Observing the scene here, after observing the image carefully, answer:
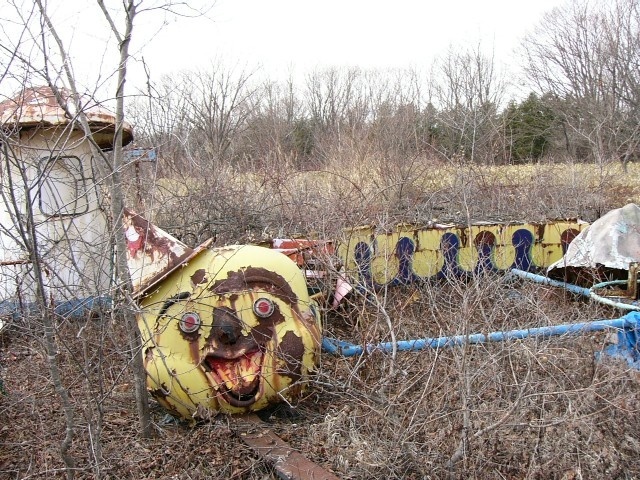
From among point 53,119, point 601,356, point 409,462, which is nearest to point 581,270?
point 601,356

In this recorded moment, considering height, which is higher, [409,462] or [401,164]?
[401,164]

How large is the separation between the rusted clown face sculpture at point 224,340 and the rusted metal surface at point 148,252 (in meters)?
0.09

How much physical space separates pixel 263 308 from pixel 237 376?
1.52 ft

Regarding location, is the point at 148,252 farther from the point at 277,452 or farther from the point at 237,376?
the point at 277,452

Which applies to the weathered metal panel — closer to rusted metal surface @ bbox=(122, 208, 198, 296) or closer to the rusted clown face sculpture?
the rusted clown face sculpture

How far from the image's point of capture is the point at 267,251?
13.9ft

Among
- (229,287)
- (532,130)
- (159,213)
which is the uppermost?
(532,130)

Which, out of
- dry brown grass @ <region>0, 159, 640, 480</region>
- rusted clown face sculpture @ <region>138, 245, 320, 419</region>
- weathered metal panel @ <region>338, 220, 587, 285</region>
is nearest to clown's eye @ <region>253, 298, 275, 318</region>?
rusted clown face sculpture @ <region>138, 245, 320, 419</region>

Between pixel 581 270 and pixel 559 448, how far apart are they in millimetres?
3084

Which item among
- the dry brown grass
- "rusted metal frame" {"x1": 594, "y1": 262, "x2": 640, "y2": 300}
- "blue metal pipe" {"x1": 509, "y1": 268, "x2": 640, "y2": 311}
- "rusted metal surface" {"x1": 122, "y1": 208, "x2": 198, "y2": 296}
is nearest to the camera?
the dry brown grass

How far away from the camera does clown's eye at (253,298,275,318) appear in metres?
3.93

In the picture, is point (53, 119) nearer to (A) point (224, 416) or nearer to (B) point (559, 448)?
(A) point (224, 416)

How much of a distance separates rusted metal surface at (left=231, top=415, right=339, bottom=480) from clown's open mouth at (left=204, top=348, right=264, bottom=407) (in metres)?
0.13

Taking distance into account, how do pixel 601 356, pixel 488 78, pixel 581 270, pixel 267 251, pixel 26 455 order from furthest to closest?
pixel 488 78, pixel 581 270, pixel 267 251, pixel 601 356, pixel 26 455
